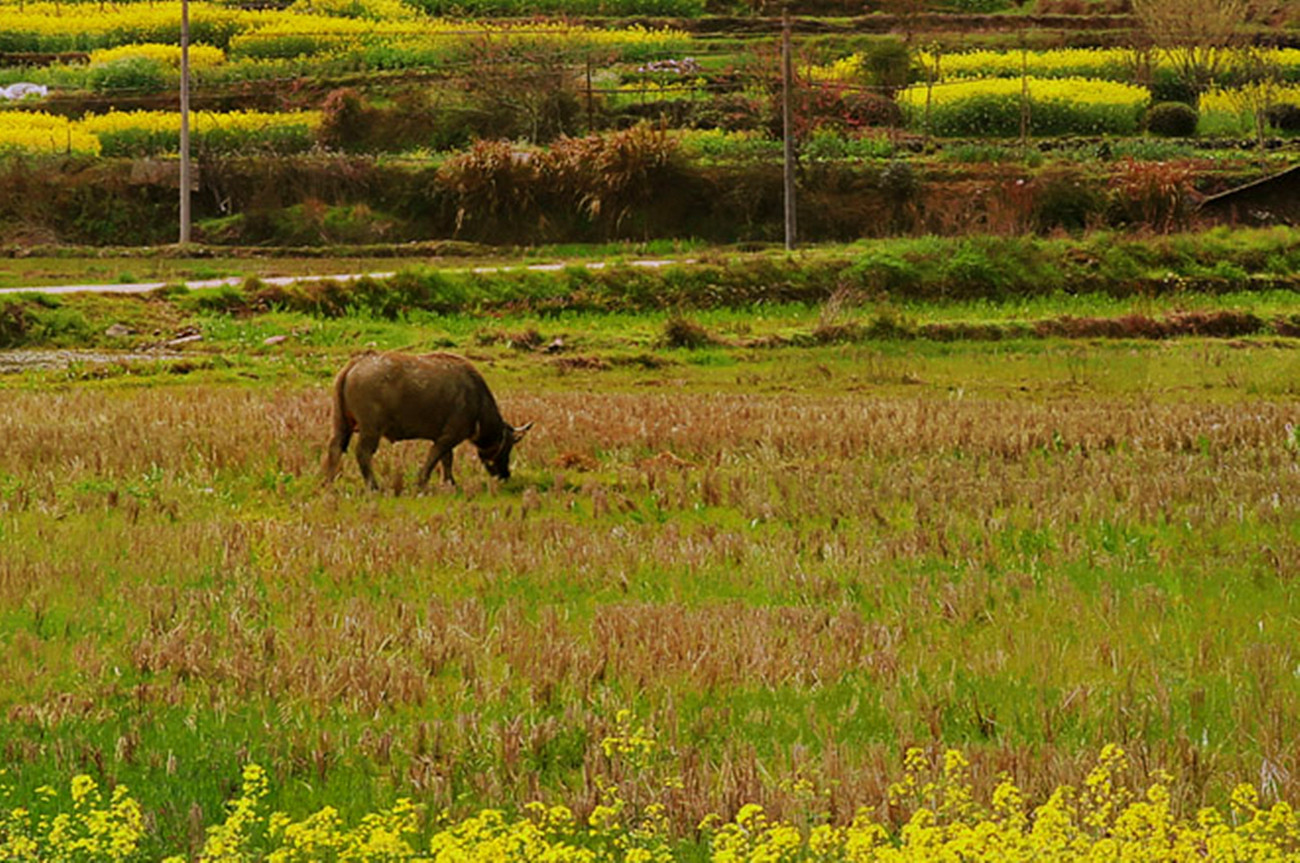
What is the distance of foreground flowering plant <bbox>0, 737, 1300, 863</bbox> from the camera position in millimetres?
A: 4371

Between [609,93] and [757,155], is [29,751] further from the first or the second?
[609,93]

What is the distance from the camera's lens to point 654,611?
26.4 feet

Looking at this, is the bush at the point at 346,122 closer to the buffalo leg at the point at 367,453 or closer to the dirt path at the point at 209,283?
the dirt path at the point at 209,283

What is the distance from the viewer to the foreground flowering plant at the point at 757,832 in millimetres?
4371

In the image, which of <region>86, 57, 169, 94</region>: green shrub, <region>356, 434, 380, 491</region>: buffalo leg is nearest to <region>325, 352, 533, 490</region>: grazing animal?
<region>356, 434, 380, 491</region>: buffalo leg

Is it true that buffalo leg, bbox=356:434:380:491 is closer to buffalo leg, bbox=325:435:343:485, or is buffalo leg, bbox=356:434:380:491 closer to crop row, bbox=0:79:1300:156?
buffalo leg, bbox=325:435:343:485

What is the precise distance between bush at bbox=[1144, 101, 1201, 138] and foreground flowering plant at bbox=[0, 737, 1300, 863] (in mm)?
49404

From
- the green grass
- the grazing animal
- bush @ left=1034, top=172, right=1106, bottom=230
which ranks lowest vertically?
the green grass

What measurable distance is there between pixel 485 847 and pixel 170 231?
140 feet

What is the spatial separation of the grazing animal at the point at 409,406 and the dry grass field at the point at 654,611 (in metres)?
0.46

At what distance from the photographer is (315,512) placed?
11547 mm

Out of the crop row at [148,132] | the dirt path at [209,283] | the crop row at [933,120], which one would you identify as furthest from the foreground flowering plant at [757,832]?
the crop row at [148,132]

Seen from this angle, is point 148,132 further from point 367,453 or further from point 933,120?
point 367,453

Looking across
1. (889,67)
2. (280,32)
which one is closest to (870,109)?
(889,67)
